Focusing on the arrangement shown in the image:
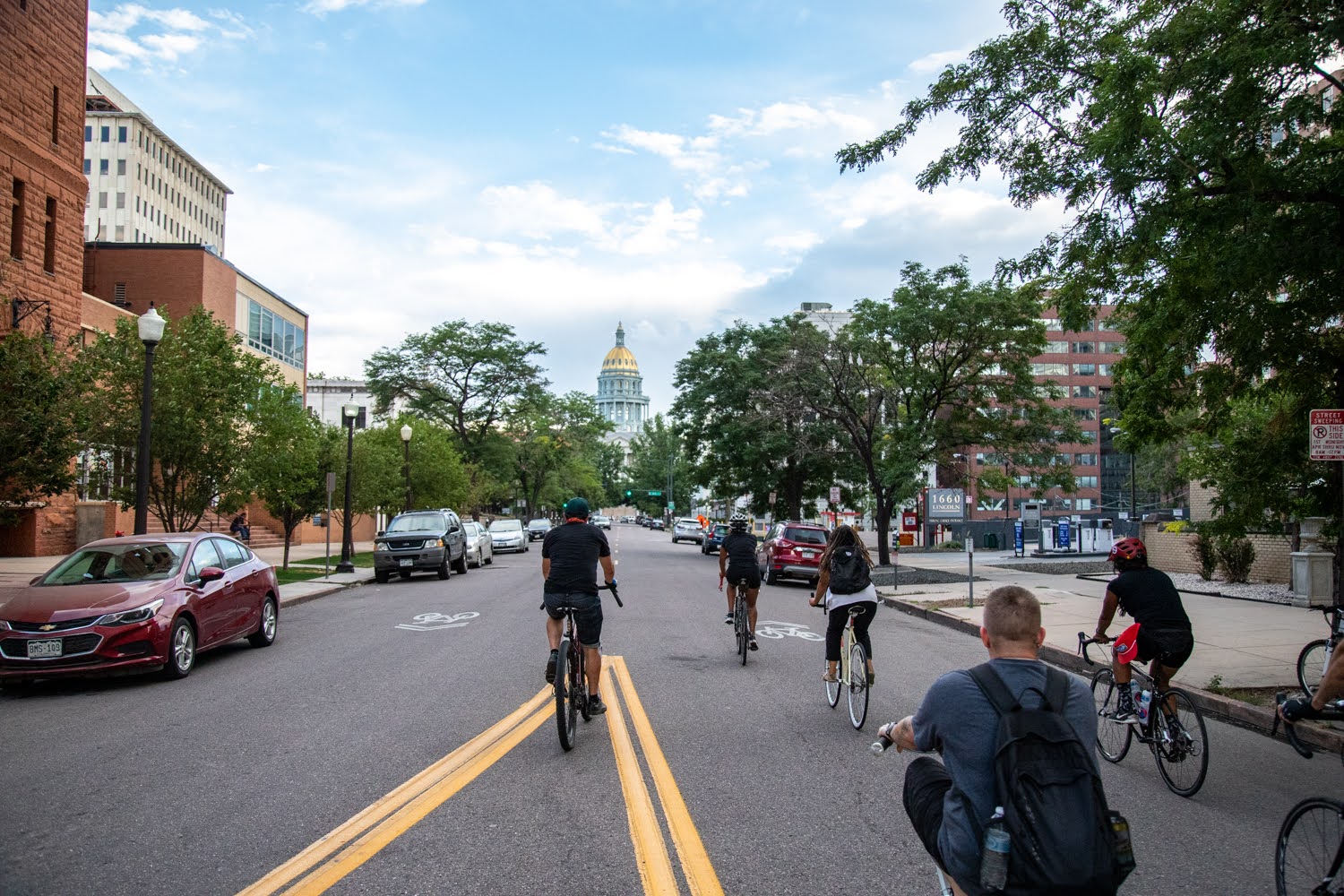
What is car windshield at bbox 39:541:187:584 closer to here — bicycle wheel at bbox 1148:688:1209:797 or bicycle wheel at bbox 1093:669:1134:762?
bicycle wheel at bbox 1093:669:1134:762

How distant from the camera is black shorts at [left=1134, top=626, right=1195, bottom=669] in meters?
6.68

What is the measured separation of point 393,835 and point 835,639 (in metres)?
4.52

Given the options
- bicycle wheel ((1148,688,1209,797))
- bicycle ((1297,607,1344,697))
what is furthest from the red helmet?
bicycle ((1297,607,1344,697))

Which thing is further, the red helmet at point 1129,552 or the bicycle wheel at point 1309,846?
the red helmet at point 1129,552

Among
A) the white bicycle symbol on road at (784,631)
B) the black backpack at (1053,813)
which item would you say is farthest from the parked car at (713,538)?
the black backpack at (1053,813)

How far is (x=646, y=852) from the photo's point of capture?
15.8 feet

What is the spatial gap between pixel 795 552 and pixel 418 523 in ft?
33.9

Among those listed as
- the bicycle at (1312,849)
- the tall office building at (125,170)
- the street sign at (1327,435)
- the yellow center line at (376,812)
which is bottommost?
the yellow center line at (376,812)

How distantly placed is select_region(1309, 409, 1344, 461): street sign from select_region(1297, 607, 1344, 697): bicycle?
4.62ft

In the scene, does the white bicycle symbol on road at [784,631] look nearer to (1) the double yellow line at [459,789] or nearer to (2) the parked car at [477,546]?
(1) the double yellow line at [459,789]

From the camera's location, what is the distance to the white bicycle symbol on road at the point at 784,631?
14016mm

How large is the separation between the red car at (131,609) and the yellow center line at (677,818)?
518cm

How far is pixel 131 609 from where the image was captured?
32.1 feet

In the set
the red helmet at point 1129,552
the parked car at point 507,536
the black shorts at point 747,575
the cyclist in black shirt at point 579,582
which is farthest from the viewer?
the parked car at point 507,536
